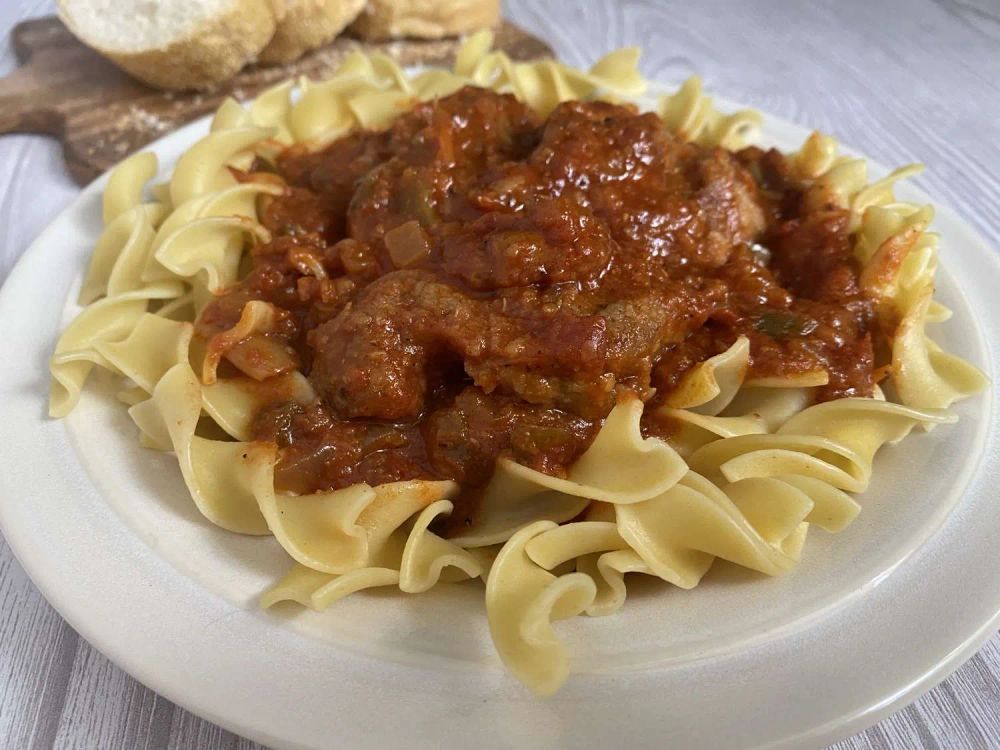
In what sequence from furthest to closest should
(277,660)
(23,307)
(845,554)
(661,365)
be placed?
(23,307) → (661,365) → (845,554) → (277,660)

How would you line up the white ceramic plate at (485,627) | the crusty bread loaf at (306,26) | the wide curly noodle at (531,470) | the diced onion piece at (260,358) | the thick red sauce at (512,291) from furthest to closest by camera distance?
the crusty bread loaf at (306,26)
the diced onion piece at (260,358)
the thick red sauce at (512,291)
the wide curly noodle at (531,470)
the white ceramic plate at (485,627)

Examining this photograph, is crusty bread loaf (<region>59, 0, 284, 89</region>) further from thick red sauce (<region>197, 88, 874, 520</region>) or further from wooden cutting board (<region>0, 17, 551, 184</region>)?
thick red sauce (<region>197, 88, 874, 520</region>)

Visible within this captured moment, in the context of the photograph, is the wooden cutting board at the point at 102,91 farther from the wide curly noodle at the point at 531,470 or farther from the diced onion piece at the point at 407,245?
the diced onion piece at the point at 407,245

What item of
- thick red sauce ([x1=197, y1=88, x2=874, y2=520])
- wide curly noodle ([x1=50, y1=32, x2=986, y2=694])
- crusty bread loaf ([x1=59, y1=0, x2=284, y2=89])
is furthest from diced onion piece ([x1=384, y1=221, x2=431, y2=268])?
crusty bread loaf ([x1=59, y1=0, x2=284, y2=89])

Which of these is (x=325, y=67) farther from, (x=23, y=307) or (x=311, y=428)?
(x=311, y=428)

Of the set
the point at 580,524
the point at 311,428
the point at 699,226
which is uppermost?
the point at 699,226

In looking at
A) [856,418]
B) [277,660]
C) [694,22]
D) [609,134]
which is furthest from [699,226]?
[694,22]

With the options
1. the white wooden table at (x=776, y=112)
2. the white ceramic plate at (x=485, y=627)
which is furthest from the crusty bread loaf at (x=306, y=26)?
the white ceramic plate at (x=485, y=627)
